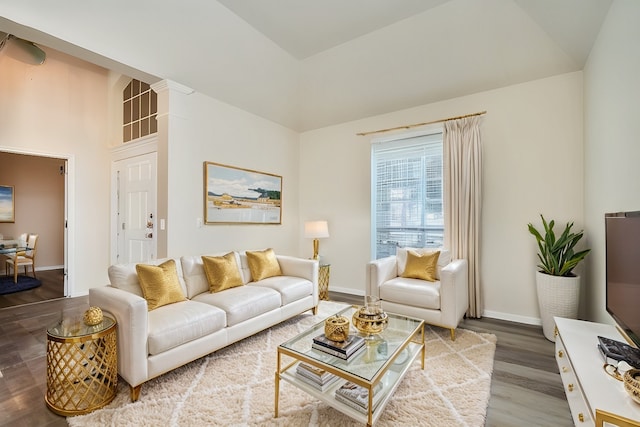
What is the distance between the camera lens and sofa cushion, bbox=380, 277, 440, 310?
9.61ft

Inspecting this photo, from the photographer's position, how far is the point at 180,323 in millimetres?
2121

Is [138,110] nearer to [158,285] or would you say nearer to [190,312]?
[158,285]

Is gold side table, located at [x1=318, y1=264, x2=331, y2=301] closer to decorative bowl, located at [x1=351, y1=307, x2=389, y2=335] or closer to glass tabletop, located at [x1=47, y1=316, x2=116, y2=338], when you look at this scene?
decorative bowl, located at [x1=351, y1=307, x2=389, y2=335]

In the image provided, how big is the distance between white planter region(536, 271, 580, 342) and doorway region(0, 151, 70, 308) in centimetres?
757

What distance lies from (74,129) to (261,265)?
12.1ft

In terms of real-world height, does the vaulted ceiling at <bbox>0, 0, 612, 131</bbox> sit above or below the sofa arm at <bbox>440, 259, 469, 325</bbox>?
above

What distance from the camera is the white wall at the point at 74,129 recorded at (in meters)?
3.86

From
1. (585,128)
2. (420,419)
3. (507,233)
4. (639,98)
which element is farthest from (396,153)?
(420,419)

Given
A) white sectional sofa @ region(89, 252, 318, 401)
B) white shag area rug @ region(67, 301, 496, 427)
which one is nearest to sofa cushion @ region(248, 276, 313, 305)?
white sectional sofa @ region(89, 252, 318, 401)

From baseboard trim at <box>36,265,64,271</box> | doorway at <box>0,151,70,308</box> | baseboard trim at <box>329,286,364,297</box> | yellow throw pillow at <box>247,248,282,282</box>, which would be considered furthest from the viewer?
baseboard trim at <box>36,265,64,271</box>

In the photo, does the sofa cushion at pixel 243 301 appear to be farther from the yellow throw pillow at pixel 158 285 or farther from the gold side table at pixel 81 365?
the gold side table at pixel 81 365

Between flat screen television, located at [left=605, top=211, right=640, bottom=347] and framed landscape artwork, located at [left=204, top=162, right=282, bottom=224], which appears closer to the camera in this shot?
flat screen television, located at [left=605, top=211, right=640, bottom=347]

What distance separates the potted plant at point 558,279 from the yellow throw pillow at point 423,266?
1.01 metres

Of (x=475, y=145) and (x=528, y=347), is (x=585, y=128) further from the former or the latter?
(x=528, y=347)
